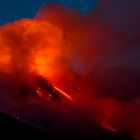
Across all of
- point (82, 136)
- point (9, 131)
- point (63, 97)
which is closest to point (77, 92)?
point (63, 97)

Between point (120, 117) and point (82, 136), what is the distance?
22786mm

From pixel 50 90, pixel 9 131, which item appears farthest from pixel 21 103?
pixel 9 131

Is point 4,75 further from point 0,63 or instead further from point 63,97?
point 63,97

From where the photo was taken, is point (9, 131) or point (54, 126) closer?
point (9, 131)

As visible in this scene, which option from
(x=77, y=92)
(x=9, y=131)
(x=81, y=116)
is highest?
(x=77, y=92)

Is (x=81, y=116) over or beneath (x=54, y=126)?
over

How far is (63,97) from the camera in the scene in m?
86.4

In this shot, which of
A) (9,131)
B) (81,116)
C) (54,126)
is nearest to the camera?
(9,131)

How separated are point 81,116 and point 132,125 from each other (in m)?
9.13

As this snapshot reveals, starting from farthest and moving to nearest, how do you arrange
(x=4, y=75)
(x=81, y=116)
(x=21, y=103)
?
(x=4, y=75) < (x=21, y=103) < (x=81, y=116)

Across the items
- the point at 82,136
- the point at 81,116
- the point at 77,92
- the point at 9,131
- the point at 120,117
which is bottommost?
the point at 9,131

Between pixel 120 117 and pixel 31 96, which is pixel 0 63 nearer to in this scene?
pixel 31 96

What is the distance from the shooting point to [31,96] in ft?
295

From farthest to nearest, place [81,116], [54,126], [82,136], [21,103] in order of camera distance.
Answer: [21,103], [81,116], [54,126], [82,136]
